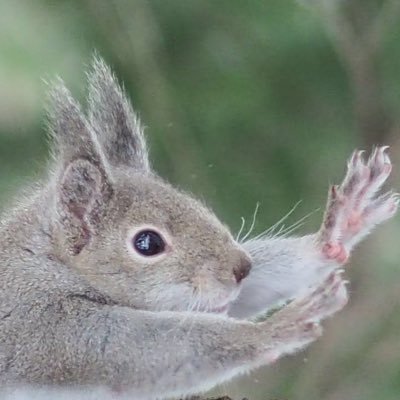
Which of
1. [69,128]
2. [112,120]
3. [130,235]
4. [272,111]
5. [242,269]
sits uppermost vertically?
[272,111]

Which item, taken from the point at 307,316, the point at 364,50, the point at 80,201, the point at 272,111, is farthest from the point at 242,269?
the point at 272,111

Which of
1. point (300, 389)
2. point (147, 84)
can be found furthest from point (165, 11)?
point (300, 389)

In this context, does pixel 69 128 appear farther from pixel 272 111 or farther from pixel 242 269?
pixel 272 111

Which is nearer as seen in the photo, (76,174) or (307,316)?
(307,316)

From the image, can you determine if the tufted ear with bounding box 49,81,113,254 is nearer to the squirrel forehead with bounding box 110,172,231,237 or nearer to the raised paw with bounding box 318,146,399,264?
the squirrel forehead with bounding box 110,172,231,237

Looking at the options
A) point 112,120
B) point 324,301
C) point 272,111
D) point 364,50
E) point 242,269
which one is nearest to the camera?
point 324,301

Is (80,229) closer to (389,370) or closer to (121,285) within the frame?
(121,285)

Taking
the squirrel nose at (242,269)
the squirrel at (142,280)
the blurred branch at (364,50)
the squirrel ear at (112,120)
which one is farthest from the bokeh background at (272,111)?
the squirrel nose at (242,269)
